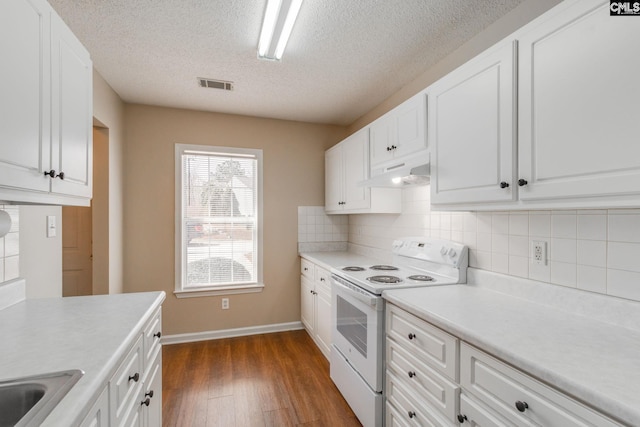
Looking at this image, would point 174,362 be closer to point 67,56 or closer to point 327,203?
point 327,203

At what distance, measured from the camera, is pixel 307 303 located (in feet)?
11.3

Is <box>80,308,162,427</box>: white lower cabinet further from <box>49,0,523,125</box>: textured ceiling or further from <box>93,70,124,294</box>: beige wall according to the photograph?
<box>49,0,523,125</box>: textured ceiling

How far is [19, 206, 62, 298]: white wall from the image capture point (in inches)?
64.0

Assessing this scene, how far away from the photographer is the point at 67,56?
51.4 inches

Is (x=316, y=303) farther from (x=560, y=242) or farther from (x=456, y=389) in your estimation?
(x=560, y=242)

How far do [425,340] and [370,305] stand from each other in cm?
45

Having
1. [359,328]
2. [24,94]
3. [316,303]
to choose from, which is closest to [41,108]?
[24,94]

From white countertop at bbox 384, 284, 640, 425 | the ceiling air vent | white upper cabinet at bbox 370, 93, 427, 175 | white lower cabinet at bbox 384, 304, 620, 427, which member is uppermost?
the ceiling air vent

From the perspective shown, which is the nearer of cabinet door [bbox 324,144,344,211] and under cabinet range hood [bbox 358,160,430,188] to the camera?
under cabinet range hood [bbox 358,160,430,188]

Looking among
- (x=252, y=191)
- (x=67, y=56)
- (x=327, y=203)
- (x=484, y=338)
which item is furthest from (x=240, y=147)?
(x=484, y=338)

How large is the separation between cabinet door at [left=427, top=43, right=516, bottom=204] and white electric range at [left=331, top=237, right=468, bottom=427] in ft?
1.85

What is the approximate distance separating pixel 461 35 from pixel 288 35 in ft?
3.70

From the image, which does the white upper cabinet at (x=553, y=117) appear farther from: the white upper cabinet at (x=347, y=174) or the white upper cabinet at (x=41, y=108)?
the white upper cabinet at (x=41, y=108)

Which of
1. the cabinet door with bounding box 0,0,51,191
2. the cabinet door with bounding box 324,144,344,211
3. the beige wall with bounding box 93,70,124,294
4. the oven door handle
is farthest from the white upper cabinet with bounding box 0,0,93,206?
the cabinet door with bounding box 324,144,344,211
